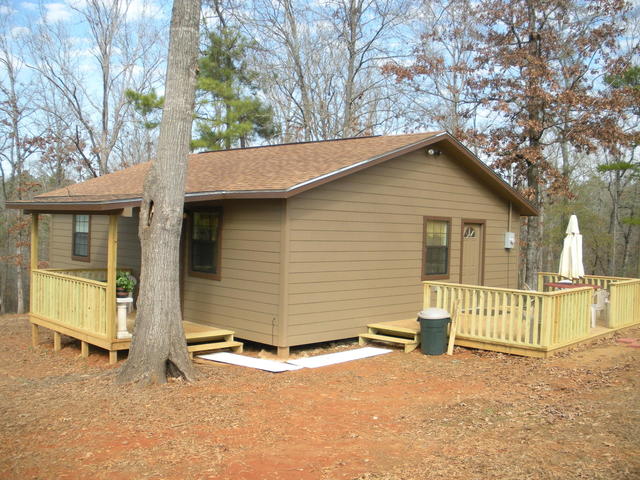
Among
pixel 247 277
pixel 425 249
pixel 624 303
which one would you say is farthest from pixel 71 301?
pixel 624 303

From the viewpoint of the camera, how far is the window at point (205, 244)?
10.7 m

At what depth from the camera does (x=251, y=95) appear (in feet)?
80.4

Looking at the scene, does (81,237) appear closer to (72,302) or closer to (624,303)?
(72,302)

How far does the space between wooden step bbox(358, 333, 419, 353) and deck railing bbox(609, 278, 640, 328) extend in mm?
4147

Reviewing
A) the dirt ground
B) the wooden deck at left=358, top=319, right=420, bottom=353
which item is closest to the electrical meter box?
the wooden deck at left=358, top=319, right=420, bottom=353

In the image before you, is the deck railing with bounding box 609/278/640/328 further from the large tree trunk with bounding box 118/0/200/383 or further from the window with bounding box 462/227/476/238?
the large tree trunk with bounding box 118/0/200/383

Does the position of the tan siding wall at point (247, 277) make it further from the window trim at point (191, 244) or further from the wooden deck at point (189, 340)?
the wooden deck at point (189, 340)

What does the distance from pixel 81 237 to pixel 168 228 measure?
8046 mm

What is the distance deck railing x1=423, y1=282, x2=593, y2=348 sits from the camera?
9422 mm

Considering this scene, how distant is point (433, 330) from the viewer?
990cm

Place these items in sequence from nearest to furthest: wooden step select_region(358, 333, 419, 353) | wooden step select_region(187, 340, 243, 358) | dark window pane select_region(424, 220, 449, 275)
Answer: wooden step select_region(187, 340, 243, 358), wooden step select_region(358, 333, 419, 353), dark window pane select_region(424, 220, 449, 275)

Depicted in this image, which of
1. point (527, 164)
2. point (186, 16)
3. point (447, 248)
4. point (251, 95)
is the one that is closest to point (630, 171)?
point (527, 164)

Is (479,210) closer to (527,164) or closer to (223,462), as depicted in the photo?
(527,164)

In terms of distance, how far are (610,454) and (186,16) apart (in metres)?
6.88
